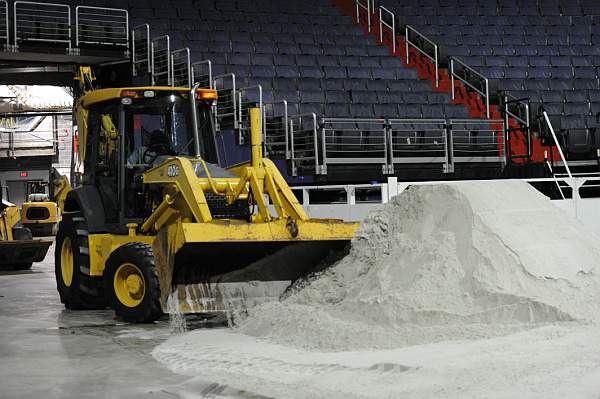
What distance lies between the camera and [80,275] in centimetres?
879

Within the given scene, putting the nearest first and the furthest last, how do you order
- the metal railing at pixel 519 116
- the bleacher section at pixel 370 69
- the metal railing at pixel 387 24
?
the bleacher section at pixel 370 69
the metal railing at pixel 519 116
the metal railing at pixel 387 24

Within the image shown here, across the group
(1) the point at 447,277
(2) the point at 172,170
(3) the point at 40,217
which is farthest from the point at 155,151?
(3) the point at 40,217

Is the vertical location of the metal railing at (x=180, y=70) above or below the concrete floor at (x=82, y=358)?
above

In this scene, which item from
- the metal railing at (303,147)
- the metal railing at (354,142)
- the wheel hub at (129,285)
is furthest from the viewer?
the metal railing at (354,142)

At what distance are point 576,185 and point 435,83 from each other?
7.00 meters

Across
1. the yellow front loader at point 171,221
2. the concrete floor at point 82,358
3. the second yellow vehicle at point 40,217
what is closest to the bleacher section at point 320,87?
the yellow front loader at point 171,221

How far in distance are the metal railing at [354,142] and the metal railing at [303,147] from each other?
0.39 feet

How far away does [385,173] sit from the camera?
13234mm

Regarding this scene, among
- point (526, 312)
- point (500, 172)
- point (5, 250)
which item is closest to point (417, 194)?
point (526, 312)

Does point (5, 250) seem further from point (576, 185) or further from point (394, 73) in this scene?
point (576, 185)

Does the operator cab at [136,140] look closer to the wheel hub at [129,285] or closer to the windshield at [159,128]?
the windshield at [159,128]

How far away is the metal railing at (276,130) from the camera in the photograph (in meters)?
13.1

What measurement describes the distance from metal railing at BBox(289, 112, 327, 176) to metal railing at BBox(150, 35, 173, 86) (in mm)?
2678

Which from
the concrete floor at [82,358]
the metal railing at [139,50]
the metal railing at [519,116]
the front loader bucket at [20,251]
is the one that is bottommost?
the concrete floor at [82,358]
